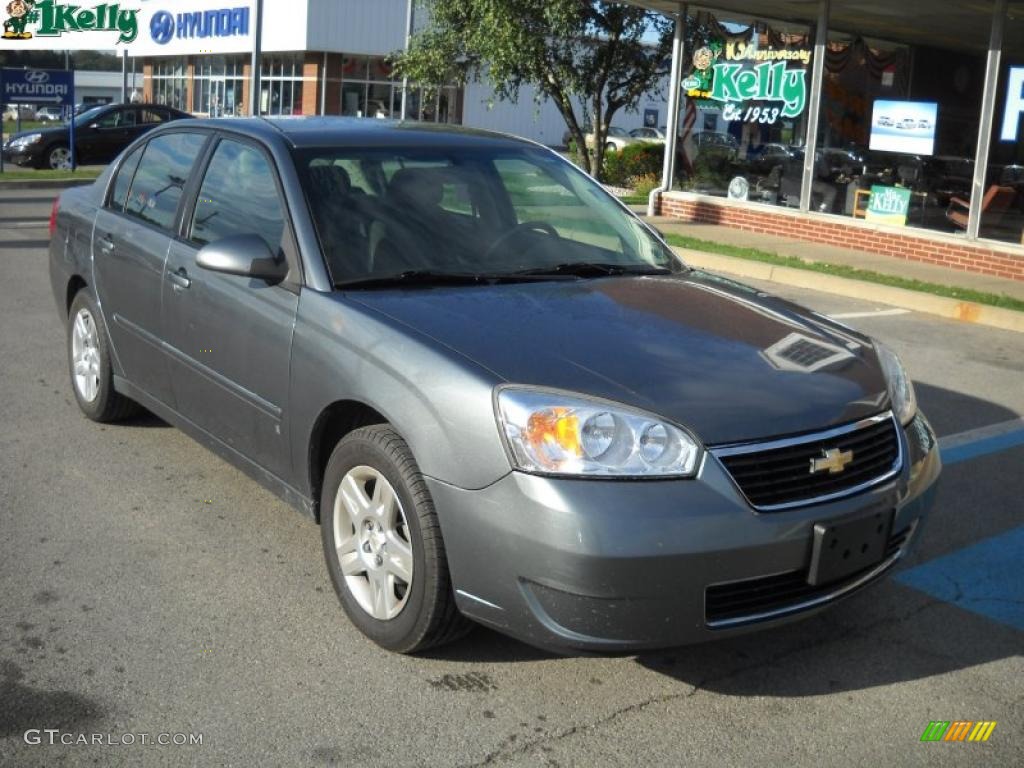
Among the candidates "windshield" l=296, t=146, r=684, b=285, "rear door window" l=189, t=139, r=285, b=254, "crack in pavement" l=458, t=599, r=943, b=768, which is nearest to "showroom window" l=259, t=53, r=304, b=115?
"rear door window" l=189, t=139, r=285, b=254

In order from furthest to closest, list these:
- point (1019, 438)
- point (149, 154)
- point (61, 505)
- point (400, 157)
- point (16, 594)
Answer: point (1019, 438), point (149, 154), point (61, 505), point (400, 157), point (16, 594)

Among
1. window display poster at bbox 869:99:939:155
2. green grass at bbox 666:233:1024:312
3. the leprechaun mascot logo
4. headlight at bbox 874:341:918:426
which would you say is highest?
the leprechaun mascot logo

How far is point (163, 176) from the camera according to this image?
5504 millimetres

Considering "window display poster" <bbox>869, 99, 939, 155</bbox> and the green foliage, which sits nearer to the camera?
"window display poster" <bbox>869, 99, 939, 155</bbox>

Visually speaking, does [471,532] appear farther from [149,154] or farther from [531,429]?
[149,154]

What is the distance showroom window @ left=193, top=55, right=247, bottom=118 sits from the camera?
48.9 m

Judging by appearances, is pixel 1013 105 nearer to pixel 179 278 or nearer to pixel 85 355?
pixel 85 355

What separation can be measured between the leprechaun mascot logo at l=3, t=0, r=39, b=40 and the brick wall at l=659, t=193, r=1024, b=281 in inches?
1385

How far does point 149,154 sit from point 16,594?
8.04 ft

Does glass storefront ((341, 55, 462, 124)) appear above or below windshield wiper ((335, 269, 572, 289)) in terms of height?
above

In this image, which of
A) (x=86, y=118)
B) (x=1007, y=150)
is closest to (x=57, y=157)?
(x=86, y=118)

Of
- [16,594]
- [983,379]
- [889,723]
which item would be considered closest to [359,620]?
[16,594]

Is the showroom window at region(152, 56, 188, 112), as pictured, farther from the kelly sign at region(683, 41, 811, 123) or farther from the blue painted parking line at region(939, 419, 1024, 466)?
the blue painted parking line at region(939, 419, 1024, 466)

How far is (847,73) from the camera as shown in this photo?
54.4ft
